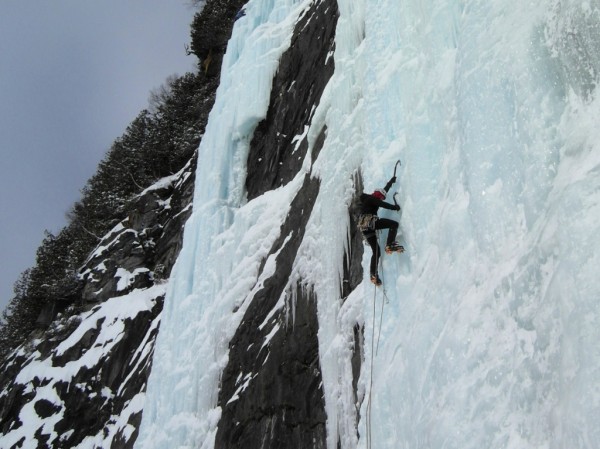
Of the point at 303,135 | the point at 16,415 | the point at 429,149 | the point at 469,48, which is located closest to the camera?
the point at 469,48

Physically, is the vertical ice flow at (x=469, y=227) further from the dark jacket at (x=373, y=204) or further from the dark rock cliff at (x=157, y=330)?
the dark rock cliff at (x=157, y=330)

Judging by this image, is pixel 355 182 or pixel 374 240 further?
pixel 355 182

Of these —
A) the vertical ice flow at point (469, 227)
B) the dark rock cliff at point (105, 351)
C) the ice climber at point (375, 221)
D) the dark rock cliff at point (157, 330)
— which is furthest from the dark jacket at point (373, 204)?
the dark rock cliff at point (105, 351)

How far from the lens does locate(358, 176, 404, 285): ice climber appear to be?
4.96 meters

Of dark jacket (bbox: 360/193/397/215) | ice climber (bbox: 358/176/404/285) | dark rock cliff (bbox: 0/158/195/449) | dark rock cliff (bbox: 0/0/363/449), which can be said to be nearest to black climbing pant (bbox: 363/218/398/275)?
ice climber (bbox: 358/176/404/285)

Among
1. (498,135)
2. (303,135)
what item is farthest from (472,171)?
(303,135)

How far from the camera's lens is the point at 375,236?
5.14m

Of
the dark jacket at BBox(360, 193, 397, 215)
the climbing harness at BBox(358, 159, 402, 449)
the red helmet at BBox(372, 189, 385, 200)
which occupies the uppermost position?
the red helmet at BBox(372, 189, 385, 200)

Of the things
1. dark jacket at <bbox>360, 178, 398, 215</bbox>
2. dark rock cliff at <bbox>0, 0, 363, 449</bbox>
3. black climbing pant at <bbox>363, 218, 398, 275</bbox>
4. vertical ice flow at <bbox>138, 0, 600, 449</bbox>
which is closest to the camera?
vertical ice flow at <bbox>138, 0, 600, 449</bbox>

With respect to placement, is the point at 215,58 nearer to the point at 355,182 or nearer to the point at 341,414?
the point at 355,182

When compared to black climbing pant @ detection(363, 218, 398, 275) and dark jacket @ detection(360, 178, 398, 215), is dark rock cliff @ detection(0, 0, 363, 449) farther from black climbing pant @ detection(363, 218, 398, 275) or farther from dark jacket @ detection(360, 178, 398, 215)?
dark jacket @ detection(360, 178, 398, 215)

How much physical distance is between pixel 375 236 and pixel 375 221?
0.15 metres

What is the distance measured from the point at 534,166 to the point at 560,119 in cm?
30

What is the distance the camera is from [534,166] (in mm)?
3311
